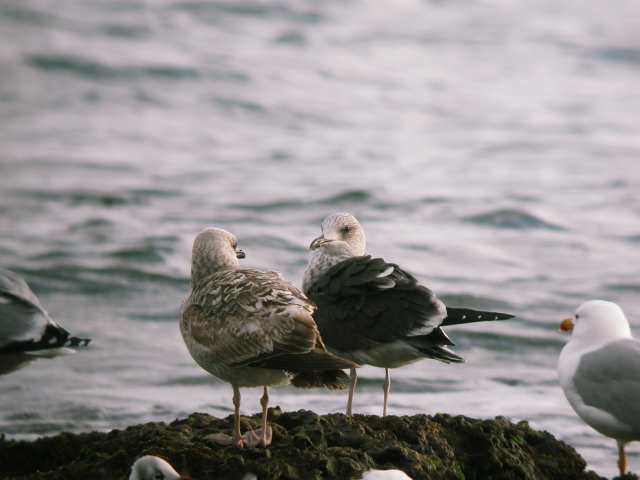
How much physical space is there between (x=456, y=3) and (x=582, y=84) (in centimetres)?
573

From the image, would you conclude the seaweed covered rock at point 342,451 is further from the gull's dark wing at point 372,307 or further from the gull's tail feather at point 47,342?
the gull's tail feather at point 47,342

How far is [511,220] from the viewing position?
1575 centimetres

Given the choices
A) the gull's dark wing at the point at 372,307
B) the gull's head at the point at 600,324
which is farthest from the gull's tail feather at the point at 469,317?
the gull's head at the point at 600,324

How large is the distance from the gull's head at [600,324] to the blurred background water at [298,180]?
1415 millimetres

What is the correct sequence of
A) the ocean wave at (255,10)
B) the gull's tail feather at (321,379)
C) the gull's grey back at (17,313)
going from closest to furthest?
the gull's tail feather at (321,379)
the gull's grey back at (17,313)
the ocean wave at (255,10)

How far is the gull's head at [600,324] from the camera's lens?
672cm

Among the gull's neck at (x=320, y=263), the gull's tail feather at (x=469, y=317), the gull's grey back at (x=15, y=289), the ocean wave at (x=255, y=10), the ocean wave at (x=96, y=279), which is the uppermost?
the ocean wave at (x=255, y=10)

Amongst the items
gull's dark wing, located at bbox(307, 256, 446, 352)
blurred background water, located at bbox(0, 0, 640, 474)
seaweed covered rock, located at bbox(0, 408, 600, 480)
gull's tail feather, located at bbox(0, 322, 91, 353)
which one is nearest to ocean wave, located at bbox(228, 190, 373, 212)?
blurred background water, located at bbox(0, 0, 640, 474)

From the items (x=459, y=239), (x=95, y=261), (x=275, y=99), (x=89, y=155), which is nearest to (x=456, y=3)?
(x=275, y=99)

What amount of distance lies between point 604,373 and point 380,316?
45.4 inches

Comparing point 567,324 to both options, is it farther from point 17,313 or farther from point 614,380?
point 17,313

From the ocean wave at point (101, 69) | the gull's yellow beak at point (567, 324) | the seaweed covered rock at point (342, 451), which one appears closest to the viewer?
the seaweed covered rock at point (342, 451)

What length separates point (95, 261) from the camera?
14047mm

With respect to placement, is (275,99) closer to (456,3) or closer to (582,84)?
(582,84)
